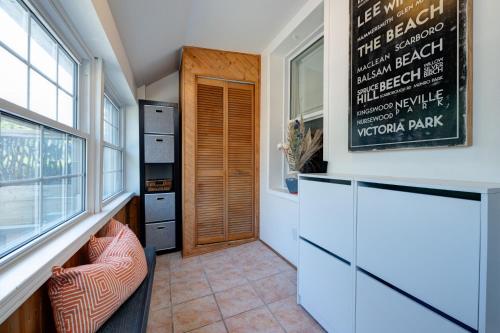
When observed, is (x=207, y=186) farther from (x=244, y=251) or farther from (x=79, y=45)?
(x=79, y=45)

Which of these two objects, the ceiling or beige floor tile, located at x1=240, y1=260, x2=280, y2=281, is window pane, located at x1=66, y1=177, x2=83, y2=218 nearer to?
the ceiling

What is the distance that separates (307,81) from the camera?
262 centimetres

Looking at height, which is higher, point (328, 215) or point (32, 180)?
point (32, 180)

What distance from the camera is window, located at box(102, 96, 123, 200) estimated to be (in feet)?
7.95

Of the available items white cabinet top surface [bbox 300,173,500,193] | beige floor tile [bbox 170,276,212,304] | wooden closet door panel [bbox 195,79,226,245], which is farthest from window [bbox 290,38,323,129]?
beige floor tile [bbox 170,276,212,304]

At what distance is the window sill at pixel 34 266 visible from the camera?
71 cm

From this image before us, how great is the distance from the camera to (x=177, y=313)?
1.72m

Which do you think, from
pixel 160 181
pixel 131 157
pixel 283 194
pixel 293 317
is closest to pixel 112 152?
pixel 131 157

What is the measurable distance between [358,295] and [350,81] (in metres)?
1.37

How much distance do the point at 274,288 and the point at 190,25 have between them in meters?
2.70

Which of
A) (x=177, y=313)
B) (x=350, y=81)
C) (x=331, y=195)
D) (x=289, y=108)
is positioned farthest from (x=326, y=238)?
(x=289, y=108)

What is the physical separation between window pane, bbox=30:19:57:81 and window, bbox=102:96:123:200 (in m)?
1.05

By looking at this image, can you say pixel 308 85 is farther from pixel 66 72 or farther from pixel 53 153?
pixel 53 153

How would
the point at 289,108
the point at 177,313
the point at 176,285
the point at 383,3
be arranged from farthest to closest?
the point at 289,108
the point at 176,285
the point at 177,313
the point at 383,3
